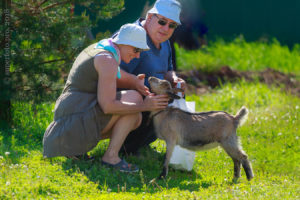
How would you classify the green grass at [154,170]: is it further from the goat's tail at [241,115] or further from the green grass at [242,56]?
the green grass at [242,56]

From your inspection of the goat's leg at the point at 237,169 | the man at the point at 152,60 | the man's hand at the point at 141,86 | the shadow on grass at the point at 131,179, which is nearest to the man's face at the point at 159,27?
the man at the point at 152,60

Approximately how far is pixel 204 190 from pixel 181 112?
102 centimetres

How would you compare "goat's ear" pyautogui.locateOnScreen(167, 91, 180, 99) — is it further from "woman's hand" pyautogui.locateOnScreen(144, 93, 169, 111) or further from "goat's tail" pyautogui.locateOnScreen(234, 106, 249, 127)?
"goat's tail" pyautogui.locateOnScreen(234, 106, 249, 127)

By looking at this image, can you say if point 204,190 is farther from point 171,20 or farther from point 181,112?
point 171,20

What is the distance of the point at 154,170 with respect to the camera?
17.7ft

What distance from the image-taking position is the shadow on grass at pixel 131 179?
4574mm

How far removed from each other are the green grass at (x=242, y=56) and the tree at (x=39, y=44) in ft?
14.7

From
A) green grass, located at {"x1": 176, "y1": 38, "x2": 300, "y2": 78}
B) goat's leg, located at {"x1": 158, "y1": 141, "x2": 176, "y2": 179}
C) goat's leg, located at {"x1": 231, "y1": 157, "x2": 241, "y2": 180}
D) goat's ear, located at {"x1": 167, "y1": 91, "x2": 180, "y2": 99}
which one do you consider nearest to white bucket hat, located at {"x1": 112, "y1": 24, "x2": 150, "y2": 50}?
goat's ear, located at {"x1": 167, "y1": 91, "x2": 180, "y2": 99}

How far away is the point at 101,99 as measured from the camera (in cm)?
467

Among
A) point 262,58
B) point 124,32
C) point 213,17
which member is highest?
point 124,32

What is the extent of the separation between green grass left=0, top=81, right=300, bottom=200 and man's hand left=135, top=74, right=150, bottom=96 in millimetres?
922

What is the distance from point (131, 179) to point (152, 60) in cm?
150

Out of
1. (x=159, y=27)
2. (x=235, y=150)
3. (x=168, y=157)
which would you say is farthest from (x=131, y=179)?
(x=159, y=27)

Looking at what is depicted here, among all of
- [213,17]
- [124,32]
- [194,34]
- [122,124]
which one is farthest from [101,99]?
[213,17]
